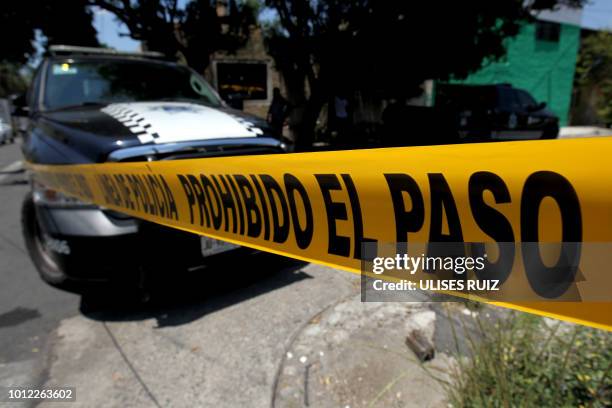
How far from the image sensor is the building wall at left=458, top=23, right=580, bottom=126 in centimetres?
1984

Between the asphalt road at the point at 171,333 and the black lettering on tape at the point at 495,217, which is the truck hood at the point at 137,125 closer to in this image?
the asphalt road at the point at 171,333

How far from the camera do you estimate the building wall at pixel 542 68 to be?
65.1 feet

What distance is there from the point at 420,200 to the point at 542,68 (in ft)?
80.2

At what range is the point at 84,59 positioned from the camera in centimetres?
385

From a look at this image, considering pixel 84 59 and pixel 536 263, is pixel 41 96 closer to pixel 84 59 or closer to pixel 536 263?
pixel 84 59

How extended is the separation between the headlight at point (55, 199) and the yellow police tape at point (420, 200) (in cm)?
131

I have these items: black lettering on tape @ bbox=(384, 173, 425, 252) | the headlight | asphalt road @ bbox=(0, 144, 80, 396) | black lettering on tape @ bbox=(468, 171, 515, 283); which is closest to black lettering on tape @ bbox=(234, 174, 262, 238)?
black lettering on tape @ bbox=(384, 173, 425, 252)

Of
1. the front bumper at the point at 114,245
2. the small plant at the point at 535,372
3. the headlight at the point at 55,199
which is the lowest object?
the small plant at the point at 535,372

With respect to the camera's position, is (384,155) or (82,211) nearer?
(384,155)

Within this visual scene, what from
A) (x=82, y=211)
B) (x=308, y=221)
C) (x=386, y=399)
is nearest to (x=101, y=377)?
(x=82, y=211)

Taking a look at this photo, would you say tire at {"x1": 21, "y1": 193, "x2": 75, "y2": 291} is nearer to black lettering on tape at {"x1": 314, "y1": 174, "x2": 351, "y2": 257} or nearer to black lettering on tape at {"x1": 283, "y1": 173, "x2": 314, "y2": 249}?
black lettering on tape at {"x1": 283, "y1": 173, "x2": 314, "y2": 249}

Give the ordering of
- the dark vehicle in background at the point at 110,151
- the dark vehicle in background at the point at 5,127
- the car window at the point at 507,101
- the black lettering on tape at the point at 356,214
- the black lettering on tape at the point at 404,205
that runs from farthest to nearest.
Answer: the dark vehicle in background at the point at 5,127, the car window at the point at 507,101, the dark vehicle in background at the point at 110,151, the black lettering on tape at the point at 356,214, the black lettering on tape at the point at 404,205

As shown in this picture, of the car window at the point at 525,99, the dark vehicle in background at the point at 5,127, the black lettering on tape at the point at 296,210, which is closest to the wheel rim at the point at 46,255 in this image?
the black lettering on tape at the point at 296,210

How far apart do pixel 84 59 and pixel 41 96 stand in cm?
55
